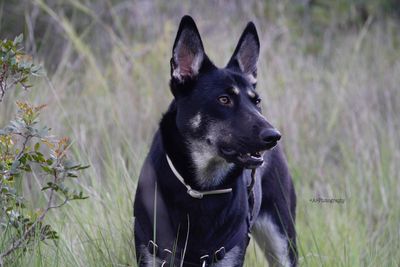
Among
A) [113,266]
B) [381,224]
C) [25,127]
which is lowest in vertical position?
[381,224]

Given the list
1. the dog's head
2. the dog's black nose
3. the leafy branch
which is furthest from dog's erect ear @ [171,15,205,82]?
the leafy branch

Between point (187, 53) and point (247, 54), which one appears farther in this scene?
point (247, 54)

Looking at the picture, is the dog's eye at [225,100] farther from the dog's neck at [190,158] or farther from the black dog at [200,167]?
the dog's neck at [190,158]

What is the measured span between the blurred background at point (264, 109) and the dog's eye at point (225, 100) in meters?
0.86

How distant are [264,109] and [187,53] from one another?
10.6ft

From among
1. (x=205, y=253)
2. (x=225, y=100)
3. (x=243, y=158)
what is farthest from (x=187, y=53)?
(x=205, y=253)

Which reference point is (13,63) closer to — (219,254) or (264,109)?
(219,254)

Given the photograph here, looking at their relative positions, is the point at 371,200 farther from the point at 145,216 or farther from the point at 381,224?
the point at 145,216

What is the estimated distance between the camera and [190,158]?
3.97m

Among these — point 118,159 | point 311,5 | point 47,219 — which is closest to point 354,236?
point 118,159

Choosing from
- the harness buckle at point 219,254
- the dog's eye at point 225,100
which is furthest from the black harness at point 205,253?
the dog's eye at point 225,100

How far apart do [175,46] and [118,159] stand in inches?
55.3

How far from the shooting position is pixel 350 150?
697 centimetres

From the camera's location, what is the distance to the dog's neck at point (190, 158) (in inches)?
156
